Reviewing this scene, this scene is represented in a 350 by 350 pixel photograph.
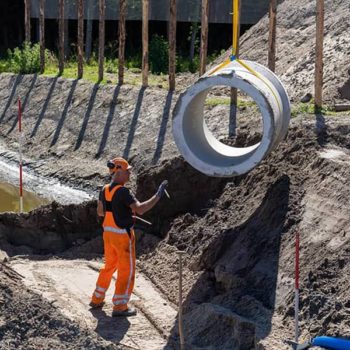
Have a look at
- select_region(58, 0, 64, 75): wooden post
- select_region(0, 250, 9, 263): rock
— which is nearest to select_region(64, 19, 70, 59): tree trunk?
select_region(58, 0, 64, 75): wooden post

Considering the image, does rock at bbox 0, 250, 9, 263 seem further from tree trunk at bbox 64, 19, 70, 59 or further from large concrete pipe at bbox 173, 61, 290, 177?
tree trunk at bbox 64, 19, 70, 59

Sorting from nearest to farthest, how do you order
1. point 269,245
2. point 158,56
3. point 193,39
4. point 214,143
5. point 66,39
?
point 269,245 → point 214,143 → point 158,56 → point 193,39 → point 66,39

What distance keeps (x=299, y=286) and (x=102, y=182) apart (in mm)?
6438

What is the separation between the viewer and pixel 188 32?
83.8 ft

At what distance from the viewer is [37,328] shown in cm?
898

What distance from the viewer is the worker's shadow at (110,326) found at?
983 cm

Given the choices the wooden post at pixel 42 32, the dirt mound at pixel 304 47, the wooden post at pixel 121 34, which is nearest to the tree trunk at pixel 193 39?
the dirt mound at pixel 304 47

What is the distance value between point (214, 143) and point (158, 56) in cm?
958

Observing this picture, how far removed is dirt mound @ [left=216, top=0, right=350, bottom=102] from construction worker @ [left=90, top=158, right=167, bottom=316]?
239 inches

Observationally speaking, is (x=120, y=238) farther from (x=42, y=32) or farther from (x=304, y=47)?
(x=42, y=32)

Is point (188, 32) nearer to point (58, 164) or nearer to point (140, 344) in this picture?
point (58, 164)

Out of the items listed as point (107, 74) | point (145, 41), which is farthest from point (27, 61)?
point (145, 41)

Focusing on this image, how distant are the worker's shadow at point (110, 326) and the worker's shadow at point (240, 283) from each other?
53cm

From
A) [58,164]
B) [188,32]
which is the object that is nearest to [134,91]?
[58,164]
